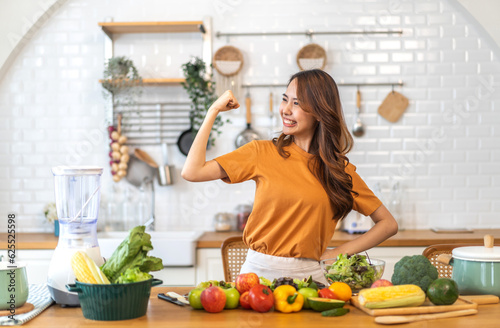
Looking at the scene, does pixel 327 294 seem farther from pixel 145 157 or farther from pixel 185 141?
pixel 145 157

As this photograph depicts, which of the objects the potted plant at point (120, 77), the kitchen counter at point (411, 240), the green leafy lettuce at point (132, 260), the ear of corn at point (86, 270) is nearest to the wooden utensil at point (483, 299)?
the green leafy lettuce at point (132, 260)

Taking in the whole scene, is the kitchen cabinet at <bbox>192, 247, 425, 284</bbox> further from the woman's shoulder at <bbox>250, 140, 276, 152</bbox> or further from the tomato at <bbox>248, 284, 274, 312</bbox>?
the tomato at <bbox>248, 284, 274, 312</bbox>

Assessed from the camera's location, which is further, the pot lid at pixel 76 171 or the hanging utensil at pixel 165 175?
the hanging utensil at pixel 165 175

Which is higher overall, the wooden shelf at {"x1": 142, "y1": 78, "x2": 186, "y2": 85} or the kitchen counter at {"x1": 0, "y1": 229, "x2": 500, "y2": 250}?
the wooden shelf at {"x1": 142, "y1": 78, "x2": 186, "y2": 85}

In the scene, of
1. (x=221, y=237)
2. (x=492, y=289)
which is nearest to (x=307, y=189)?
(x=492, y=289)

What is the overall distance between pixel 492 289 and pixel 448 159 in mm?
2534

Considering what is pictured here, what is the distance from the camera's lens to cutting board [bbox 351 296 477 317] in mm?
1639

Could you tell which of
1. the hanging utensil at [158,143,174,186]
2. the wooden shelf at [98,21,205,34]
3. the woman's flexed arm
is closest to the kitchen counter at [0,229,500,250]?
the hanging utensil at [158,143,174,186]

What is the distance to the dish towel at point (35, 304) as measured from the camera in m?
1.59

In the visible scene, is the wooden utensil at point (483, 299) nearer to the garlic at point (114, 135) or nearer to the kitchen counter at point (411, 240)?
the kitchen counter at point (411, 240)

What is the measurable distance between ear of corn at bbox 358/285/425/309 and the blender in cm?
90

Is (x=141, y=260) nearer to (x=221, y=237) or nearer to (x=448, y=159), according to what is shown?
(x=221, y=237)

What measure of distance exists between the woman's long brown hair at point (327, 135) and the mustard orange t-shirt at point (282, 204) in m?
0.04

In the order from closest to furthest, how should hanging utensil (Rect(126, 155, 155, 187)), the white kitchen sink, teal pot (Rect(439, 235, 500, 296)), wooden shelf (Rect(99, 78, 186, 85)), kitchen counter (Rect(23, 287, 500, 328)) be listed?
kitchen counter (Rect(23, 287, 500, 328)) → teal pot (Rect(439, 235, 500, 296)) → the white kitchen sink → wooden shelf (Rect(99, 78, 186, 85)) → hanging utensil (Rect(126, 155, 155, 187))
